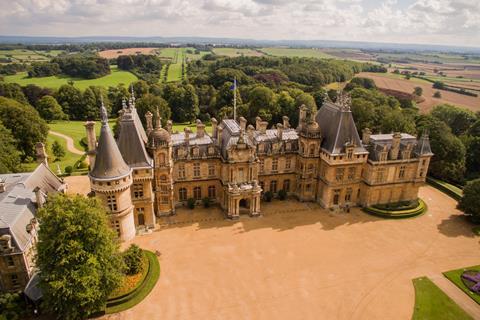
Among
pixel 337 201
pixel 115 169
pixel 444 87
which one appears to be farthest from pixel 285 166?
pixel 444 87

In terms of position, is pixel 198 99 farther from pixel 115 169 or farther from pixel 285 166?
pixel 115 169

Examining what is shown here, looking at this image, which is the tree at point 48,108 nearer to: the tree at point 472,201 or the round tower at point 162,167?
the round tower at point 162,167

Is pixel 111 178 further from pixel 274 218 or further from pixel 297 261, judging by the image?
pixel 297 261

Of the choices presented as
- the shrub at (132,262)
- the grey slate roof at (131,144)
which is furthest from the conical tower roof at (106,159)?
the shrub at (132,262)


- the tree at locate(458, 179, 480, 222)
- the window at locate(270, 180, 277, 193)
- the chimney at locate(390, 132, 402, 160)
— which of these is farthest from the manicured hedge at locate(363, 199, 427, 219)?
the window at locate(270, 180, 277, 193)

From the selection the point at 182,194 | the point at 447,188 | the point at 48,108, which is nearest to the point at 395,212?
the point at 447,188

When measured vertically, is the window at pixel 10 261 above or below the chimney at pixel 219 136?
below
